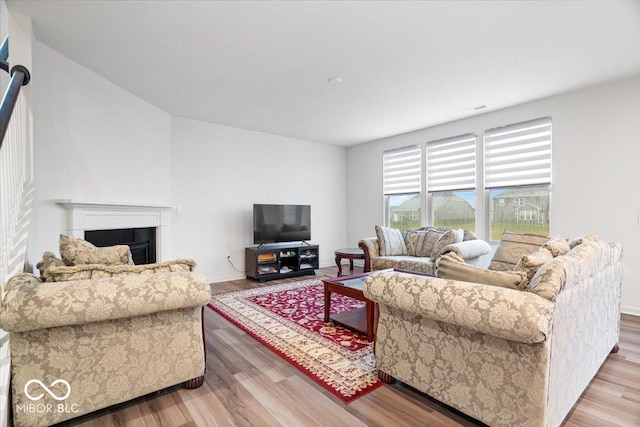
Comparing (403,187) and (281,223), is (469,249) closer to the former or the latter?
(403,187)

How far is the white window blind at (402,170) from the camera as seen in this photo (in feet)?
18.0

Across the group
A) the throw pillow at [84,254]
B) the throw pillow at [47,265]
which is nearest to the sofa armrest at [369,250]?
the throw pillow at [84,254]

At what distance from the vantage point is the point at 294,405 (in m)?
1.78

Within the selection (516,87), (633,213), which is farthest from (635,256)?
(516,87)

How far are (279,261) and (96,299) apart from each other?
366cm

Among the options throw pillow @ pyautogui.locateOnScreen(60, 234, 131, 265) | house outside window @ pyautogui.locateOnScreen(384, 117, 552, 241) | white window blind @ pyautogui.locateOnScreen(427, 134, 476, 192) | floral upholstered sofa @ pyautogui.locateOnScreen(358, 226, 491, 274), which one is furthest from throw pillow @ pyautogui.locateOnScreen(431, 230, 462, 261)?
throw pillow @ pyautogui.locateOnScreen(60, 234, 131, 265)

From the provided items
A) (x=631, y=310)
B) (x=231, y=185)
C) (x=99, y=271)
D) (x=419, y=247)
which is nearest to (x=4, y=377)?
(x=99, y=271)

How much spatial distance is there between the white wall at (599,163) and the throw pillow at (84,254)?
473cm

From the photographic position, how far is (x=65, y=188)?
296 centimetres

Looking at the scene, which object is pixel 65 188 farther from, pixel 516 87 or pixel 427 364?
pixel 516 87

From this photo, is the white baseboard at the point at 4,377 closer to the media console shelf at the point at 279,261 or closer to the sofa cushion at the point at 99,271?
the sofa cushion at the point at 99,271

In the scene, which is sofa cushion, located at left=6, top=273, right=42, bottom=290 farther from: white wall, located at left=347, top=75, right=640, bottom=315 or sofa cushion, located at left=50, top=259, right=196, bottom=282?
white wall, located at left=347, top=75, right=640, bottom=315

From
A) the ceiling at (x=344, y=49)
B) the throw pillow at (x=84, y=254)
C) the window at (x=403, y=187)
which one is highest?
the ceiling at (x=344, y=49)

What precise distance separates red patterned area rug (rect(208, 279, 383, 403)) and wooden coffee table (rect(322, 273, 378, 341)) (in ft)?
0.24
